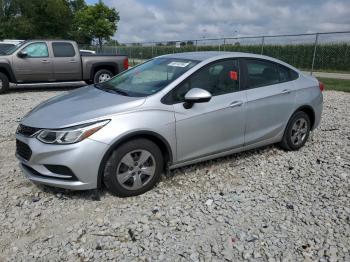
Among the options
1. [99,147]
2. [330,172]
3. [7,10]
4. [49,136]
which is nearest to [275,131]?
[330,172]

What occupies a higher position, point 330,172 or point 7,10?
point 7,10

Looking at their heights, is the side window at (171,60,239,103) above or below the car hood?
above

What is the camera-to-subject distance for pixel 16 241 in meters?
3.24

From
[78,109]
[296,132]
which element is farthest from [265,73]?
[78,109]

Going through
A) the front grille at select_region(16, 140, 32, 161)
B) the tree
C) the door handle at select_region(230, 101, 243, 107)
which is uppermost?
the tree

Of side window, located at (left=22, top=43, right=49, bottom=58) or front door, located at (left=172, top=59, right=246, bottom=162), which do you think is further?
side window, located at (left=22, top=43, right=49, bottom=58)

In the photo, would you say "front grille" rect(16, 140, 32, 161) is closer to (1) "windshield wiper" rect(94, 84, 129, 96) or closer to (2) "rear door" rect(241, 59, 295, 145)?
(1) "windshield wiper" rect(94, 84, 129, 96)

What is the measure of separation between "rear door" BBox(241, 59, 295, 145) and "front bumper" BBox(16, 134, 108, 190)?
2.13 m

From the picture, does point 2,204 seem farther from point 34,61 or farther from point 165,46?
point 165,46

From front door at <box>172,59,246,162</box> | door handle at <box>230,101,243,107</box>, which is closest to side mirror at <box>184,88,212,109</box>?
front door at <box>172,59,246,162</box>

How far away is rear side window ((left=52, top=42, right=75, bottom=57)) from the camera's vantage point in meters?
12.3

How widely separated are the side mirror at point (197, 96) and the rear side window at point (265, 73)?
3.12 ft

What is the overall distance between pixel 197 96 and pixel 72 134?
1.42m

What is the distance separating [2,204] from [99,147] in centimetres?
130
